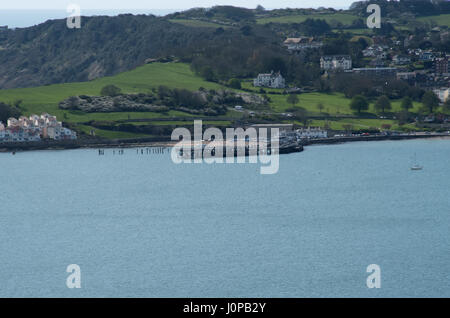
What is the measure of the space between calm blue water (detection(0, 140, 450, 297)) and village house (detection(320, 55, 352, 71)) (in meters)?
66.7

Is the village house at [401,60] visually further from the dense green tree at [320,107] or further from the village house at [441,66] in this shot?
the dense green tree at [320,107]

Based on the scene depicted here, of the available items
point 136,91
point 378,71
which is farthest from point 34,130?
point 378,71

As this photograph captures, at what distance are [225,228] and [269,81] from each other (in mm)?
89621

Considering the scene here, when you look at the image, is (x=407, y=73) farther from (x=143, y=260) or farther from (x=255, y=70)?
(x=143, y=260)

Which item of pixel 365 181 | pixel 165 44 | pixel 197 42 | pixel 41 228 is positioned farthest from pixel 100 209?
pixel 165 44

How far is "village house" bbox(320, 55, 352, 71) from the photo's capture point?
159m

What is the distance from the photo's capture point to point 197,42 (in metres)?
175

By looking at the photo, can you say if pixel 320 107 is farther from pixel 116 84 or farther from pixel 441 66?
pixel 441 66

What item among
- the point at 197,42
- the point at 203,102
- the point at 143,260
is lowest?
the point at 143,260

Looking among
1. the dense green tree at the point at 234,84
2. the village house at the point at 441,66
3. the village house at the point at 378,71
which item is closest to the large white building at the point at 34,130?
the dense green tree at the point at 234,84

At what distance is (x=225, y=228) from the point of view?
5728cm

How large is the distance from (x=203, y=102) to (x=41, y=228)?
67.6 meters
